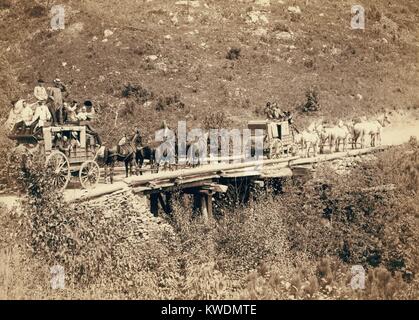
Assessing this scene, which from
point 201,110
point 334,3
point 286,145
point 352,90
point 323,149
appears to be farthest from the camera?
point 334,3

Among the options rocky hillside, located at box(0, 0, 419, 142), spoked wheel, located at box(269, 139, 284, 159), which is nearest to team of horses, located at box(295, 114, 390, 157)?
spoked wheel, located at box(269, 139, 284, 159)

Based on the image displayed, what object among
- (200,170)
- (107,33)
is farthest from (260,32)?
(200,170)

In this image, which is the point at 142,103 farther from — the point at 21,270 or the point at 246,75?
the point at 21,270

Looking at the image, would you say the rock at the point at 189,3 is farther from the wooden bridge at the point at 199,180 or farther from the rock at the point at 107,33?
the wooden bridge at the point at 199,180
